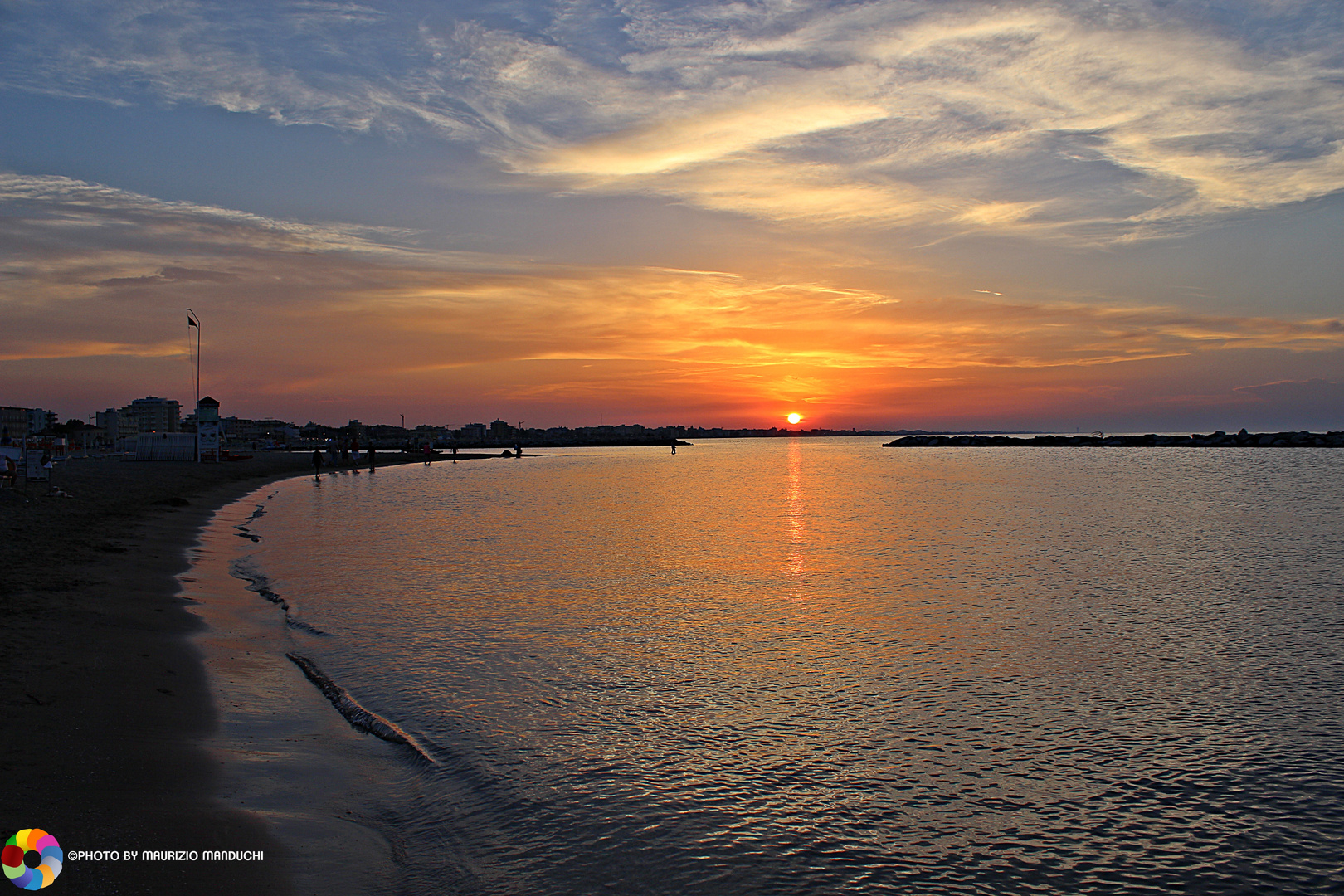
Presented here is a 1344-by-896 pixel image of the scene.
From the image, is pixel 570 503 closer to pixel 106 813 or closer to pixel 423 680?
pixel 423 680

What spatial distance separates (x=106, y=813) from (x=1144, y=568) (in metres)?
23.1

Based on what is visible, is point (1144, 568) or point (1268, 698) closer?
point (1268, 698)

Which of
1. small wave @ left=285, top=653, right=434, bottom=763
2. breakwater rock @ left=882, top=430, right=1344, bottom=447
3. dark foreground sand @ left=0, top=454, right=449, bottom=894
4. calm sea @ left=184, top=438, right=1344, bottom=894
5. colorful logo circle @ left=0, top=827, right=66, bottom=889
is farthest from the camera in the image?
breakwater rock @ left=882, top=430, right=1344, bottom=447

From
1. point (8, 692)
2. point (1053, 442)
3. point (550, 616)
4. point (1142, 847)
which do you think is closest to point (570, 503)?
point (550, 616)

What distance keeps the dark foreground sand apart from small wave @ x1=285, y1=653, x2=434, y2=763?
1.40 m

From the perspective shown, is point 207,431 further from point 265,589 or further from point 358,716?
point 358,716

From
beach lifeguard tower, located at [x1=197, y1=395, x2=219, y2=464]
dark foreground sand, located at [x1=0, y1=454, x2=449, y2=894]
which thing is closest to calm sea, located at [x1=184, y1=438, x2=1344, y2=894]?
dark foreground sand, located at [x1=0, y1=454, x2=449, y2=894]

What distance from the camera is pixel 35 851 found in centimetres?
544

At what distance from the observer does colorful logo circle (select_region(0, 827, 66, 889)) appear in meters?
5.13

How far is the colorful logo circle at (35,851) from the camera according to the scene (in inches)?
202

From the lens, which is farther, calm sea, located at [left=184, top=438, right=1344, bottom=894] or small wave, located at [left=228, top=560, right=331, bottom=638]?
small wave, located at [left=228, top=560, right=331, bottom=638]

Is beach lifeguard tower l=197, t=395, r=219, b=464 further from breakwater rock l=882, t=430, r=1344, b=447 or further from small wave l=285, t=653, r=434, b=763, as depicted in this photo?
breakwater rock l=882, t=430, r=1344, b=447

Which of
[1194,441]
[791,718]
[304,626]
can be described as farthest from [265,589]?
[1194,441]

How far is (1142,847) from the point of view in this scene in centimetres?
664
